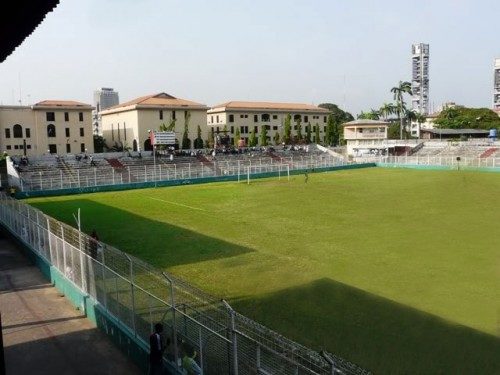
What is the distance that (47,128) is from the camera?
6331cm

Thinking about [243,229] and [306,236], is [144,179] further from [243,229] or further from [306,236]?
[306,236]

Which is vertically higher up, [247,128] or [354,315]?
[247,128]

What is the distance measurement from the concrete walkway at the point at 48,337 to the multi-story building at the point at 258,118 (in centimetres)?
6976

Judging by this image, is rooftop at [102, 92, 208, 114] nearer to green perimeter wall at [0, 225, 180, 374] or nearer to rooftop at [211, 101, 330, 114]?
rooftop at [211, 101, 330, 114]

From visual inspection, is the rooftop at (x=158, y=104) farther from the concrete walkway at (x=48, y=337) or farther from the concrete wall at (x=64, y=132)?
the concrete walkway at (x=48, y=337)

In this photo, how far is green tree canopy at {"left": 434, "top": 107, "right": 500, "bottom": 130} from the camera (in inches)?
3735

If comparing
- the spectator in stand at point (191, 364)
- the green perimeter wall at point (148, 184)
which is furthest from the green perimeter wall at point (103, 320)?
the green perimeter wall at point (148, 184)

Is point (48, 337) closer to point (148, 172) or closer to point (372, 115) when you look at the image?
point (148, 172)

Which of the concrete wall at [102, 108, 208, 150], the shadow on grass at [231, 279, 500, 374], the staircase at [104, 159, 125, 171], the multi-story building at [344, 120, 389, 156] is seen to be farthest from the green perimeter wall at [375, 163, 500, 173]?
the shadow on grass at [231, 279, 500, 374]

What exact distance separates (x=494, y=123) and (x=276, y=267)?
94.4 metres

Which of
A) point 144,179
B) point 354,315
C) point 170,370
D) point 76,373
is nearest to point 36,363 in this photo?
point 76,373

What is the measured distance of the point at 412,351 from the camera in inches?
371

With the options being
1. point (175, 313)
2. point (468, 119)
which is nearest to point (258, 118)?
point (468, 119)

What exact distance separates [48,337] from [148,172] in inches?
1533
